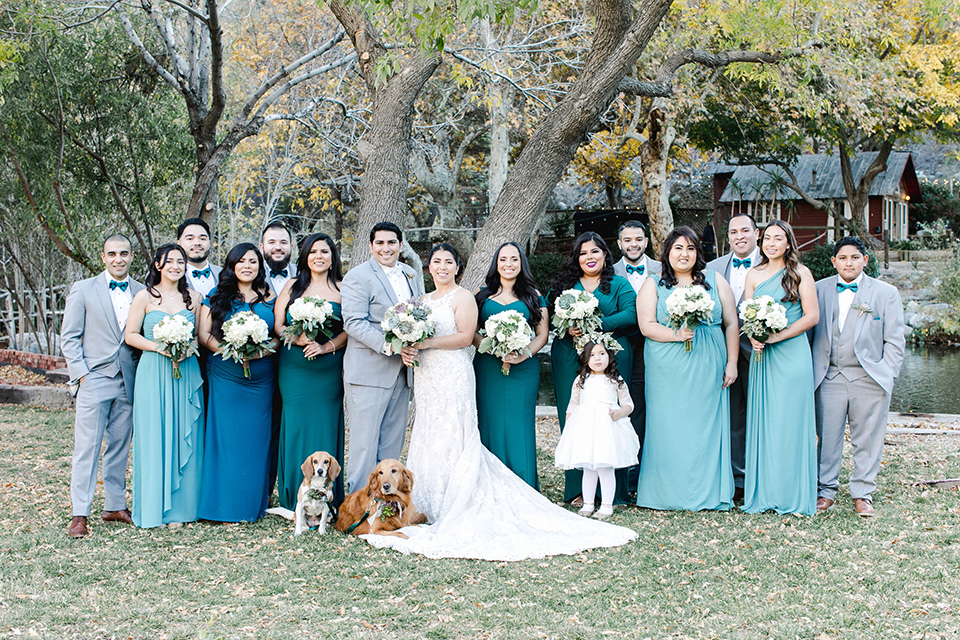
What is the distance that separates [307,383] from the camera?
6574 millimetres

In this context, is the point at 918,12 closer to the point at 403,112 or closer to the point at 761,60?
the point at 761,60

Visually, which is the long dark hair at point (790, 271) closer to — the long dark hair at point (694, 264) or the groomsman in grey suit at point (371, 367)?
the long dark hair at point (694, 264)

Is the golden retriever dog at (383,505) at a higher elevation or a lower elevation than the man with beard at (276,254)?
lower

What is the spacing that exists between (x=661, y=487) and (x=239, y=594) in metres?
3.38

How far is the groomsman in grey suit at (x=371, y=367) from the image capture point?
6.46m

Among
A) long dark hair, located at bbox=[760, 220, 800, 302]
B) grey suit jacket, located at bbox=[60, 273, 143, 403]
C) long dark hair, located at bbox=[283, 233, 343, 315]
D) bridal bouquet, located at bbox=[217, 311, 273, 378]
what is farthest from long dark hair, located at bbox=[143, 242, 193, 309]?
long dark hair, located at bbox=[760, 220, 800, 302]

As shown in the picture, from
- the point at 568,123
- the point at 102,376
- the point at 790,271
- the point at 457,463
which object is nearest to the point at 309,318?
the point at 457,463

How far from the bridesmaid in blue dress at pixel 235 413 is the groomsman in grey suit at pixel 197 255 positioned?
1.34 feet

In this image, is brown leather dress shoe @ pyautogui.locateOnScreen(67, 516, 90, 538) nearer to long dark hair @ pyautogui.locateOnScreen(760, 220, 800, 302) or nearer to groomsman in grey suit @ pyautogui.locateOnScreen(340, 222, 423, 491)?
groomsman in grey suit @ pyautogui.locateOnScreen(340, 222, 423, 491)

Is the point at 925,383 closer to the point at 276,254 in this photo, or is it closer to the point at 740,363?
the point at 740,363

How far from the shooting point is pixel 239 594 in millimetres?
4902

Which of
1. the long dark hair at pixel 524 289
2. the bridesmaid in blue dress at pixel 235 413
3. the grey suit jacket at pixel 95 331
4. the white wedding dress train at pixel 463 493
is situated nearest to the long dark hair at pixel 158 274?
the bridesmaid in blue dress at pixel 235 413

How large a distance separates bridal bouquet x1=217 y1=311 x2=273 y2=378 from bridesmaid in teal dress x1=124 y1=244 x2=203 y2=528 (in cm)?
37

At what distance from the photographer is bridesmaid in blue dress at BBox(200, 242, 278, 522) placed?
6.53 m
